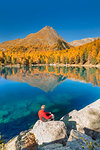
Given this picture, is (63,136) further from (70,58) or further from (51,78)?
(70,58)

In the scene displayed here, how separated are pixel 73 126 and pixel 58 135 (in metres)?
2.88

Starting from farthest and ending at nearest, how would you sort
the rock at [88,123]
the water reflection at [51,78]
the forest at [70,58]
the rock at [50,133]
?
the forest at [70,58]
the water reflection at [51,78]
the rock at [88,123]
the rock at [50,133]

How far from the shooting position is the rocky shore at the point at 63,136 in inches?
223

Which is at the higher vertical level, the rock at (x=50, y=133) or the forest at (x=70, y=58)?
the forest at (x=70, y=58)

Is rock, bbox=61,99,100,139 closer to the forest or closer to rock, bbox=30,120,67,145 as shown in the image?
rock, bbox=30,120,67,145

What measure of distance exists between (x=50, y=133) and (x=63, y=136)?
990mm

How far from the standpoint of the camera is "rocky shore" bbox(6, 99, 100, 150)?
5.65 m

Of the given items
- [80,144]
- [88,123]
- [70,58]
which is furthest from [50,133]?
[70,58]

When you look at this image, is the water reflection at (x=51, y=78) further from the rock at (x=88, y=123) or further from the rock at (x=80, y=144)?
the rock at (x=80, y=144)

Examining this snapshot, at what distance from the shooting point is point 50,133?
274 inches

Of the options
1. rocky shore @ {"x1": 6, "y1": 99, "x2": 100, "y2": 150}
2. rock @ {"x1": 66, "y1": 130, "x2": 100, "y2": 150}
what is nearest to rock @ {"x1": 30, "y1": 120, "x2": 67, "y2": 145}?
rocky shore @ {"x1": 6, "y1": 99, "x2": 100, "y2": 150}

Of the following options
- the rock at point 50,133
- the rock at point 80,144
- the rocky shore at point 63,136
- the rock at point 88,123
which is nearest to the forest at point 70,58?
the rock at point 88,123

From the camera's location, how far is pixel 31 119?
1352cm

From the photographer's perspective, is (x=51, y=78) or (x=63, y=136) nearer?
(x=63, y=136)
